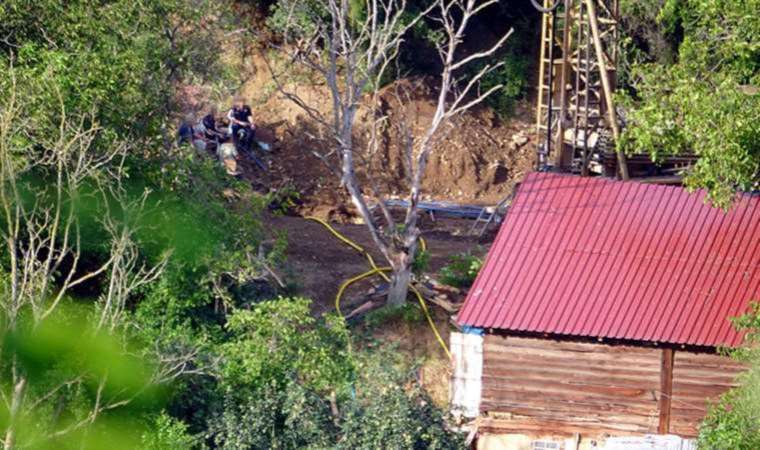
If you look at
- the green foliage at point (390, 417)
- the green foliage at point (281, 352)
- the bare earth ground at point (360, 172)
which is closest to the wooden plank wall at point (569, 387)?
the green foliage at point (390, 417)

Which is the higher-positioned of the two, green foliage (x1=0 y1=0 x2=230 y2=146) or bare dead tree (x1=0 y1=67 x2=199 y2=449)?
green foliage (x1=0 y1=0 x2=230 y2=146)

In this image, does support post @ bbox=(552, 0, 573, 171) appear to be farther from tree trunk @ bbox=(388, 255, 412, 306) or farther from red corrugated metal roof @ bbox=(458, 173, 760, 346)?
tree trunk @ bbox=(388, 255, 412, 306)

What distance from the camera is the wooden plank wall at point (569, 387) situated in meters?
17.9

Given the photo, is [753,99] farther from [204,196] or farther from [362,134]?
[362,134]

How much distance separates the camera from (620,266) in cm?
1828

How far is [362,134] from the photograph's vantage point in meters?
29.5

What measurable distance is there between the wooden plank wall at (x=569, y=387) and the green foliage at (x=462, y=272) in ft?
11.3

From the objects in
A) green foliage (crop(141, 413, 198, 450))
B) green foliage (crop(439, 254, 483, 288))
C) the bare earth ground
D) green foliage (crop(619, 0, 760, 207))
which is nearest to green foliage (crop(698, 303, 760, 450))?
green foliage (crop(619, 0, 760, 207))

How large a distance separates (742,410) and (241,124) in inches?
553

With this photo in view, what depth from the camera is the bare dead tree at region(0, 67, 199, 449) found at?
45.9 ft

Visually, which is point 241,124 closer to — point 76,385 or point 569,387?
point 569,387

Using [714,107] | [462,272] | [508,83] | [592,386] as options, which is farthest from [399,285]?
[508,83]

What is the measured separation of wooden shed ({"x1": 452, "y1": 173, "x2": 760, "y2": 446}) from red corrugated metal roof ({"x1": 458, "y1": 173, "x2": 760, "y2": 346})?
19 millimetres

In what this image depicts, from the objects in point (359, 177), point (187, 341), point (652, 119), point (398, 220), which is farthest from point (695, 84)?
point (359, 177)
